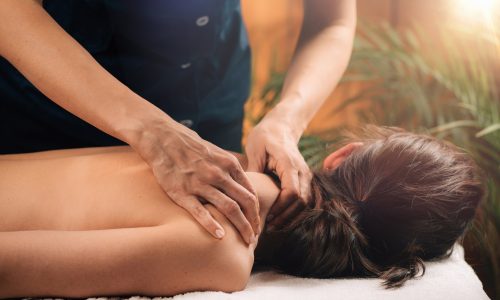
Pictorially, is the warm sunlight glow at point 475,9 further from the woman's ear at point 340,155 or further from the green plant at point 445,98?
the woman's ear at point 340,155

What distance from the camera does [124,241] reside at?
41.3 inches

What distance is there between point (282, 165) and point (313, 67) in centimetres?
44

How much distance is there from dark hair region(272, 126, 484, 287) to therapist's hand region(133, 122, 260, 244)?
0.58 ft

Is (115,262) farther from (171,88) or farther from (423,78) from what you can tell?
(423,78)

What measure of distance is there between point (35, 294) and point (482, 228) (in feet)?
4.86

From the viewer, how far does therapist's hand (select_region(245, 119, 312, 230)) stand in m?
1.29

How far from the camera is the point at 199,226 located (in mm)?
1096

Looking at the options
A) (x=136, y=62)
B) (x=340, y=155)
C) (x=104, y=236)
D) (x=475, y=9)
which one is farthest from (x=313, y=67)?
(x=475, y=9)

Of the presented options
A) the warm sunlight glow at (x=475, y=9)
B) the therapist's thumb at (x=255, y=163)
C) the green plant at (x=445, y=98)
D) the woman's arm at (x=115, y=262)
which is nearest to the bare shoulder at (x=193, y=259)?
the woman's arm at (x=115, y=262)

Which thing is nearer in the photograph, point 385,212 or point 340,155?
point 385,212

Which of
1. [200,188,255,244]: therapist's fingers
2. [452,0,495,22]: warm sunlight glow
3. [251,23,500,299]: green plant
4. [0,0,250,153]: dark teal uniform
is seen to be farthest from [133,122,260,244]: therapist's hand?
[452,0,495,22]: warm sunlight glow

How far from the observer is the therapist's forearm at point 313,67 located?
1.54 m

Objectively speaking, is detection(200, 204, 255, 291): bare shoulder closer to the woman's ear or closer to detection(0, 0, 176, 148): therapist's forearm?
detection(0, 0, 176, 148): therapist's forearm

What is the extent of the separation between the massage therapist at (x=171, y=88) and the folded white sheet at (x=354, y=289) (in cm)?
11
